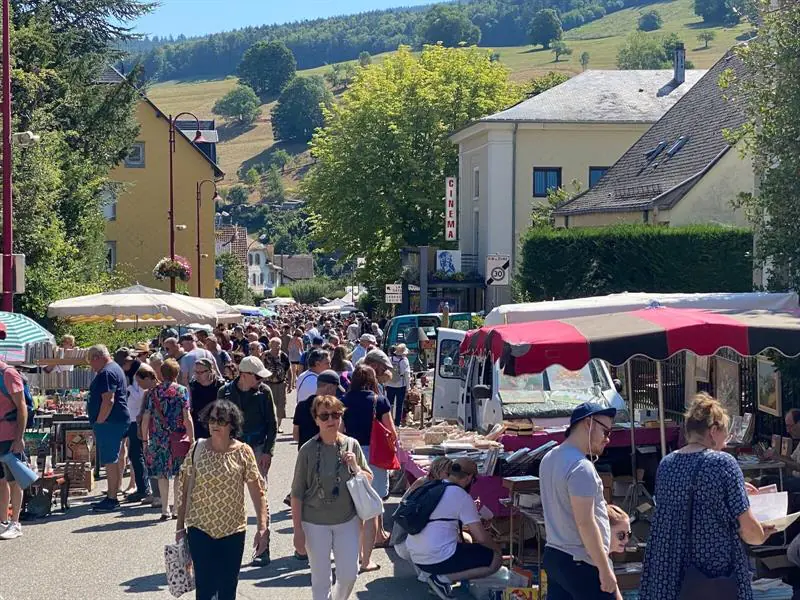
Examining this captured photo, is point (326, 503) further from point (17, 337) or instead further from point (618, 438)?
point (17, 337)

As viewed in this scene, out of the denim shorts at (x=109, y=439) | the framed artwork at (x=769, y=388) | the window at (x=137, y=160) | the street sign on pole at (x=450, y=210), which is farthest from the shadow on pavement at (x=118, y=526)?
the window at (x=137, y=160)

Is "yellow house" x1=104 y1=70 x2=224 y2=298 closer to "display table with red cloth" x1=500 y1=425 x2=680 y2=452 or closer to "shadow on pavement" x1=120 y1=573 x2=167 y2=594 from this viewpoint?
"display table with red cloth" x1=500 y1=425 x2=680 y2=452

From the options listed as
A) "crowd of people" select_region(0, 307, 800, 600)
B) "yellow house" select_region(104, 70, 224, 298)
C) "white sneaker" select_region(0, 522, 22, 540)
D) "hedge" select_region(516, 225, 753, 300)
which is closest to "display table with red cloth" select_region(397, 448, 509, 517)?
"crowd of people" select_region(0, 307, 800, 600)

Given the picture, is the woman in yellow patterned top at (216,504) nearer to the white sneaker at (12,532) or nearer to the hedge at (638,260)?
the white sneaker at (12,532)

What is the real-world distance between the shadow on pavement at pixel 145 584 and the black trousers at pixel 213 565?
2224 mm

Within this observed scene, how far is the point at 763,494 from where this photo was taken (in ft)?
25.1

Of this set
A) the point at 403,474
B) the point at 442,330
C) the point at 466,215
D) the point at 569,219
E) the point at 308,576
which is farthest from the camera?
the point at 466,215

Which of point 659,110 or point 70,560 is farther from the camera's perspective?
point 659,110

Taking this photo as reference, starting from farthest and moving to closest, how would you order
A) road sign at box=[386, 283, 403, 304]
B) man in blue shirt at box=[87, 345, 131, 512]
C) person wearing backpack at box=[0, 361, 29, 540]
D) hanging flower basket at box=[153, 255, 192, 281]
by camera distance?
road sign at box=[386, 283, 403, 304], hanging flower basket at box=[153, 255, 192, 281], man in blue shirt at box=[87, 345, 131, 512], person wearing backpack at box=[0, 361, 29, 540]

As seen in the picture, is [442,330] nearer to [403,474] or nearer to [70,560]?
[403,474]

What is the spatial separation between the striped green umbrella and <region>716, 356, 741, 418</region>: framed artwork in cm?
920

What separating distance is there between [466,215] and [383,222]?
13.3ft

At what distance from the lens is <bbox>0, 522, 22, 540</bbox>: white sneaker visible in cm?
1188

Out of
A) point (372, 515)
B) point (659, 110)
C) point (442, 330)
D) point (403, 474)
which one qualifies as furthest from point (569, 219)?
point (372, 515)
